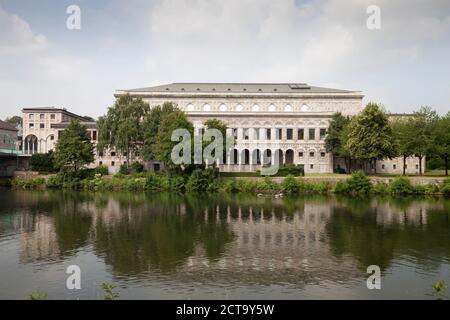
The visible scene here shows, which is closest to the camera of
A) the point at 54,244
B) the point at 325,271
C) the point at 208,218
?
the point at 325,271

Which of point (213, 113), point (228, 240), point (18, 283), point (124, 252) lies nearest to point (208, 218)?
point (228, 240)

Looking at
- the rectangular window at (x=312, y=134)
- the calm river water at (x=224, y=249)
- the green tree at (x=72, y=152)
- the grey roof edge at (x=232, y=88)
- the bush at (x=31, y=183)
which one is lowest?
the calm river water at (x=224, y=249)

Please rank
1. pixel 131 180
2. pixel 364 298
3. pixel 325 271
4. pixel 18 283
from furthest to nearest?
pixel 131 180
pixel 325 271
pixel 18 283
pixel 364 298

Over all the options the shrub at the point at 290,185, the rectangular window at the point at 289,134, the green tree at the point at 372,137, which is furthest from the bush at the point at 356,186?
the rectangular window at the point at 289,134

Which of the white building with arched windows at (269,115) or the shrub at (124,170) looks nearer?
the shrub at (124,170)

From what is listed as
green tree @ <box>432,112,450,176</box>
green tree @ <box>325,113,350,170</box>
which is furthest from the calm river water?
green tree @ <box>325,113,350,170</box>

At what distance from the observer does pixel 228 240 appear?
26.0m

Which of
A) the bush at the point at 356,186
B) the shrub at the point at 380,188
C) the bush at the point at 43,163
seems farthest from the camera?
the bush at the point at 43,163

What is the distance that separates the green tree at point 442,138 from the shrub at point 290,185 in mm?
19201

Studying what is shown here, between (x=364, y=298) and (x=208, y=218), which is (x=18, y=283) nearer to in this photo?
(x=364, y=298)

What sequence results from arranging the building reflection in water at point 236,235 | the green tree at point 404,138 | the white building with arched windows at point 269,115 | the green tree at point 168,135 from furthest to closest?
1. the white building with arched windows at point 269,115
2. the green tree at point 404,138
3. the green tree at point 168,135
4. the building reflection in water at point 236,235

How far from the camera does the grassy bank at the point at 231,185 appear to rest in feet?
172

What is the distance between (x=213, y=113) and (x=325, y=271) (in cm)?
5350

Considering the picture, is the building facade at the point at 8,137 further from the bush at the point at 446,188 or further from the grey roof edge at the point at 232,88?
the bush at the point at 446,188
